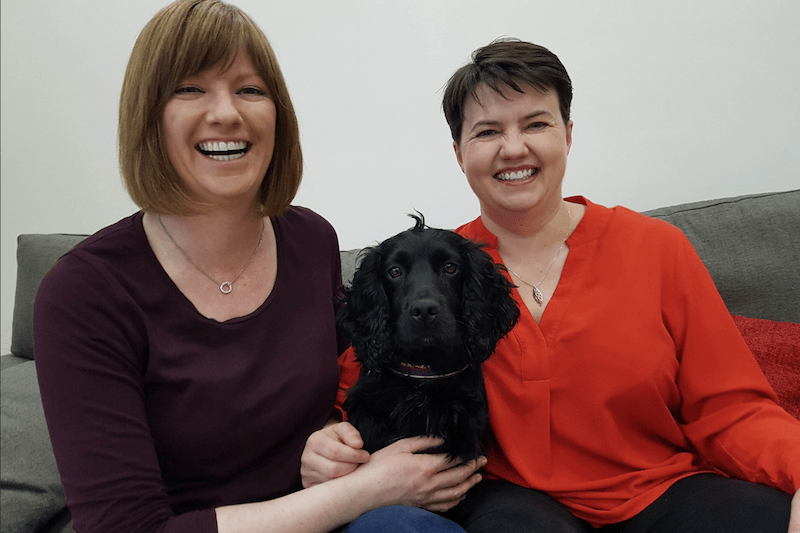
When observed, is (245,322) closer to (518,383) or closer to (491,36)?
(518,383)

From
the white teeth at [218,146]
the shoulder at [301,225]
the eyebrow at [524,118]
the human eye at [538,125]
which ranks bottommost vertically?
the shoulder at [301,225]

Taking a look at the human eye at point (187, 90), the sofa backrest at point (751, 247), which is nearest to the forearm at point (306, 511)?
the sofa backrest at point (751, 247)

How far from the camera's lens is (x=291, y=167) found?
4.14 feet

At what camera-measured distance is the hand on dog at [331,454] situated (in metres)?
1.09

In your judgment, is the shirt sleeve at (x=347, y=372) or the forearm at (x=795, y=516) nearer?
the forearm at (x=795, y=516)

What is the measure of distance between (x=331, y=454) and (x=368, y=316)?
1.01 feet

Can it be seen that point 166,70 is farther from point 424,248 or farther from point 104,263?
point 424,248

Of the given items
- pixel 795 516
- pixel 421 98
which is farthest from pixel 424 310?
pixel 421 98

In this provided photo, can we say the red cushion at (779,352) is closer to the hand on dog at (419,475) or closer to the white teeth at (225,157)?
the hand on dog at (419,475)

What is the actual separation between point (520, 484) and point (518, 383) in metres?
0.23

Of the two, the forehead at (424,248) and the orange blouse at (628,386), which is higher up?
the forehead at (424,248)

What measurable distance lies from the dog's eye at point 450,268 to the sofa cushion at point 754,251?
940mm

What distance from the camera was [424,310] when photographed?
42.4 inches

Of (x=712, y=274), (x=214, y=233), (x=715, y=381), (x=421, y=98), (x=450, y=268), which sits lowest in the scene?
(x=715, y=381)
